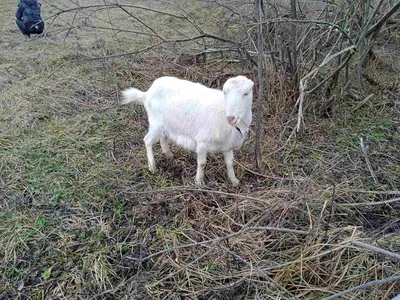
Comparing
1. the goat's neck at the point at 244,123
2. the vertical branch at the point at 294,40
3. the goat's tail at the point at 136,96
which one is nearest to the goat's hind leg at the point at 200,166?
the goat's neck at the point at 244,123

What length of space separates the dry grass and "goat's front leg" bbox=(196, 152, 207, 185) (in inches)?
3.9

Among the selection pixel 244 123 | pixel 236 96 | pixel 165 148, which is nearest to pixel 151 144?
pixel 165 148

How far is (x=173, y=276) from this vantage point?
107 inches

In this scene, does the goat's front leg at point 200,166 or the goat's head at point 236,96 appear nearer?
the goat's head at point 236,96

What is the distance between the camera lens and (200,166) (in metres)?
3.49

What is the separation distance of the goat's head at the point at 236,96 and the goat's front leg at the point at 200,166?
507 millimetres

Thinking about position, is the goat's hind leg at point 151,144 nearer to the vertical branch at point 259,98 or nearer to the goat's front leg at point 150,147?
the goat's front leg at point 150,147

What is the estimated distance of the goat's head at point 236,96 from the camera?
2969mm

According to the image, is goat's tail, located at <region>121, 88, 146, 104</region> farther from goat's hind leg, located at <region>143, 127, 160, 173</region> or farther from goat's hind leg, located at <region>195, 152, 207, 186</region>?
goat's hind leg, located at <region>195, 152, 207, 186</region>

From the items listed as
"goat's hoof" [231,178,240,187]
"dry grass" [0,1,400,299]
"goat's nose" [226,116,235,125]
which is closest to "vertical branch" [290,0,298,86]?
"dry grass" [0,1,400,299]

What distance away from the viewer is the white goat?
3018 mm

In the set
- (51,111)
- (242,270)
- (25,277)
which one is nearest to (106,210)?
(25,277)

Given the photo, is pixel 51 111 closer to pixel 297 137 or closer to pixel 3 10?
pixel 297 137

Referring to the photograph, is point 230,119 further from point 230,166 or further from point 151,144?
point 151,144
